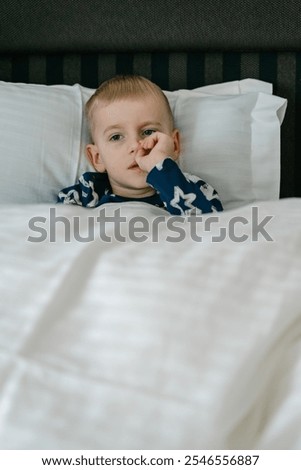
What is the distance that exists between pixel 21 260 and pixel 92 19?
911 mm

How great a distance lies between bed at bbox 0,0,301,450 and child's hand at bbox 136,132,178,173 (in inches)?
4.4

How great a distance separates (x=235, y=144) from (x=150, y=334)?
792 mm

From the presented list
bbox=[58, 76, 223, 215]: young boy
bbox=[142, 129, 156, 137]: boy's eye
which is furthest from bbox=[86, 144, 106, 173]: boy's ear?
bbox=[142, 129, 156, 137]: boy's eye

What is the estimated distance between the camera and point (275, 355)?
34.1 inches

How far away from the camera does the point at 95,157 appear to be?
1.55 meters

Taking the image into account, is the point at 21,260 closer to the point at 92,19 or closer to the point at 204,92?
the point at 204,92

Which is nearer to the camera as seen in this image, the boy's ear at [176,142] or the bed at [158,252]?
the bed at [158,252]

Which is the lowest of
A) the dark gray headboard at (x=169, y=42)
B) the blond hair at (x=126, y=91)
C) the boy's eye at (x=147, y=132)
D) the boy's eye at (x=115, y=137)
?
the boy's eye at (x=115, y=137)

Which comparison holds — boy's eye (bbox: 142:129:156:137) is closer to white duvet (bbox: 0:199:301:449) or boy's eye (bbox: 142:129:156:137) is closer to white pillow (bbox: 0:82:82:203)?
white pillow (bbox: 0:82:82:203)

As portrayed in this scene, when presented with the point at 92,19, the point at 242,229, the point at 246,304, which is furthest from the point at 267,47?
the point at 246,304

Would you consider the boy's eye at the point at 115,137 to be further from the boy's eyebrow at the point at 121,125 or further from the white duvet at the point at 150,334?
the white duvet at the point at 150,334

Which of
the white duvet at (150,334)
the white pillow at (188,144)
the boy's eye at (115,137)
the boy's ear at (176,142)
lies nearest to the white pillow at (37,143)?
the white pillow at (188,144)

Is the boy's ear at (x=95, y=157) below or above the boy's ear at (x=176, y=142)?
below

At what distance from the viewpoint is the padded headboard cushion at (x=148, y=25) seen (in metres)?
1.64
